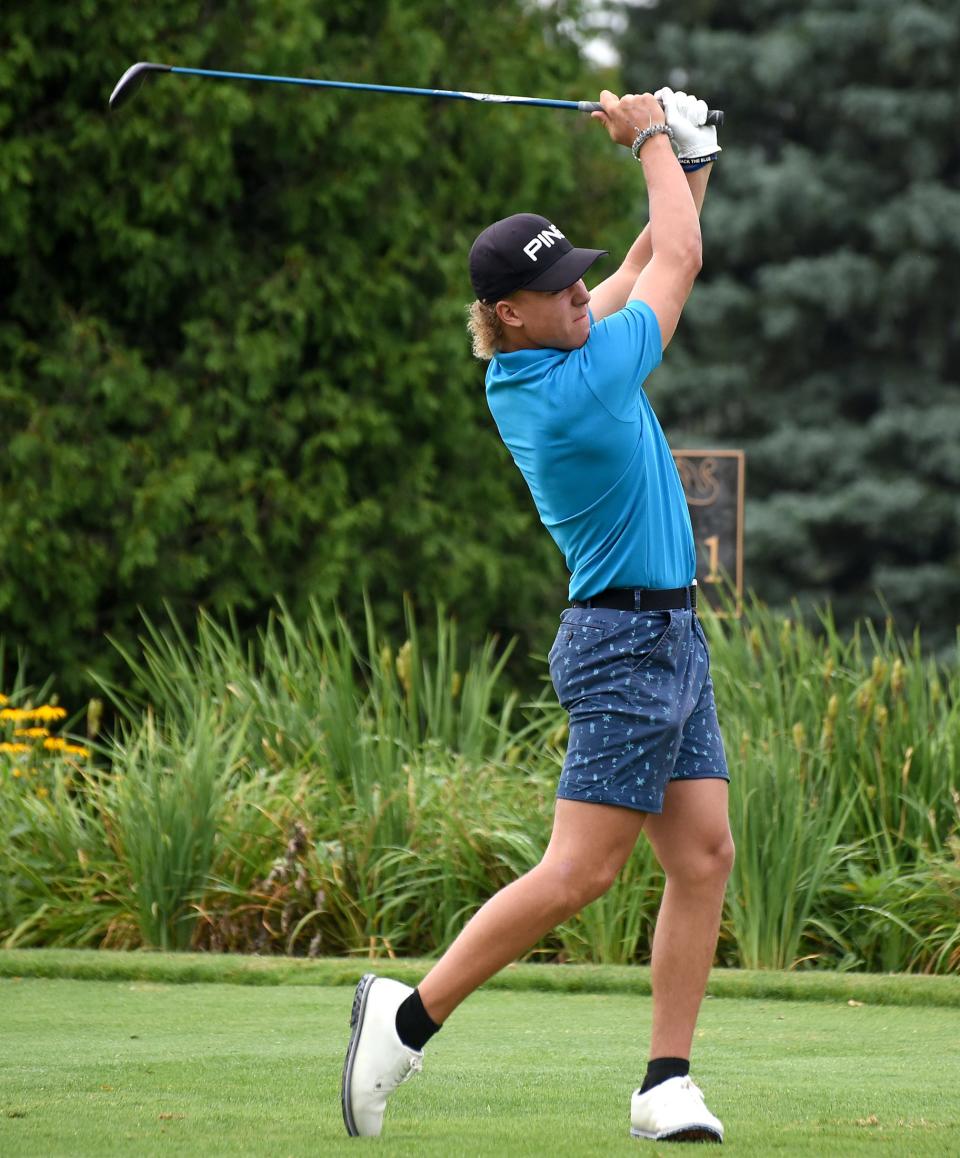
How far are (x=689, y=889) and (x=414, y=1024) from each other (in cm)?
60

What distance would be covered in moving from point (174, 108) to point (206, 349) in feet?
4.79

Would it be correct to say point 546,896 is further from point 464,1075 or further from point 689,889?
point 464,1075

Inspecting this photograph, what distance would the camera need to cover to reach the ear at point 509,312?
12.1 ft

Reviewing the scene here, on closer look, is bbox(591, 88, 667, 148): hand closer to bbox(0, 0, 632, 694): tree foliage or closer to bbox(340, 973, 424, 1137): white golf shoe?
bbox(340, 973, 424, 1137): white golf shoe

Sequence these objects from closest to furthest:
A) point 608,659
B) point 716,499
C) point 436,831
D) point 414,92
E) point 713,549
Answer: point 608,659, point 414,92, point 436,831, point 713,549, point 716,499

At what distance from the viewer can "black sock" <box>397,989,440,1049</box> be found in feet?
11.9

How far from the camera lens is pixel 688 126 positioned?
3.97m

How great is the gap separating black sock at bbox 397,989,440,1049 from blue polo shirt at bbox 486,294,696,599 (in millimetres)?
851

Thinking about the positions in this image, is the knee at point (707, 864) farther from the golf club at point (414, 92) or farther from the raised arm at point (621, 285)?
the golf club at point (414, 92)

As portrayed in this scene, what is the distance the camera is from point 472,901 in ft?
22.2

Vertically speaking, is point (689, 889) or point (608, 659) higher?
point (608, 659)

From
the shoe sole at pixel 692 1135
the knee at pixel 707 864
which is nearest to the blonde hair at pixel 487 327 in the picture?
the knee at pixel 707 864

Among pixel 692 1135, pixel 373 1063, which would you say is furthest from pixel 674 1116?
pixel 373 1063

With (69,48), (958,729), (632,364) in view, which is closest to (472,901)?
(958,729)
